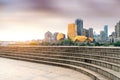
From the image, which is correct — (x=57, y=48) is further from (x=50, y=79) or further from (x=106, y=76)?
(x=106, y=76)

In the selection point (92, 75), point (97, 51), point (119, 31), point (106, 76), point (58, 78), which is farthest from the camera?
point (119, 31)

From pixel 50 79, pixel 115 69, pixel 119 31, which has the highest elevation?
pixel 119 31

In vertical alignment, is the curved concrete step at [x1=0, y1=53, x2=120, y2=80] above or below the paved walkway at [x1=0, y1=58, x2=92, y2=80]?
above

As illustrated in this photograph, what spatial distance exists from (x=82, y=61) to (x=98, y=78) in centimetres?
390

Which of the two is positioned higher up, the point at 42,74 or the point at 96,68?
the point at 96,68

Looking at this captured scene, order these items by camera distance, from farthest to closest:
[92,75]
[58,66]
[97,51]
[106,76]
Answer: [58,66] < [97,51] < [92,75] < [106,76]

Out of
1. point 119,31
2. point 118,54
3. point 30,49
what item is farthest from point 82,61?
point 119,31

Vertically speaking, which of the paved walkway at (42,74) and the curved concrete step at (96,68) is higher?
the curved concrete step at (96,68)

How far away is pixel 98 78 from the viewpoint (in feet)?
23.0

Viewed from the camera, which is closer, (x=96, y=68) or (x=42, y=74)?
(x=96, y=68)

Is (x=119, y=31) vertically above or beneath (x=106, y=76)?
above

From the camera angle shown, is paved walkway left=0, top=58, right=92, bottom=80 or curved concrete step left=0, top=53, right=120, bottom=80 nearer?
curved concrete step left=0, top=53, right=120, bottom=80

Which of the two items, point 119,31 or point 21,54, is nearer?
point 21,54

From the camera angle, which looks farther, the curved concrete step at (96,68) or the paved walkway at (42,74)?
the paved walkway at (42,74)
